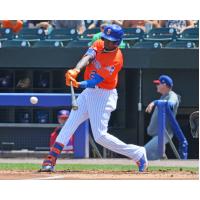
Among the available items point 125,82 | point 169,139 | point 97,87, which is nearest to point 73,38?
point 125,82

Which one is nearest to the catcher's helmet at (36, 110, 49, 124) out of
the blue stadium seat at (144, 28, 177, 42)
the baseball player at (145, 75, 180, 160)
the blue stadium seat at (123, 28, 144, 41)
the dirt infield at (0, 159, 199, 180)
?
the blue stadium seat at (123, 28, 144, 41)

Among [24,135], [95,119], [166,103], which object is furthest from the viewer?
[24,135]

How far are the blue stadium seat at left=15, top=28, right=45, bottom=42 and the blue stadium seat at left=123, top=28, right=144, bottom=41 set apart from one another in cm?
153

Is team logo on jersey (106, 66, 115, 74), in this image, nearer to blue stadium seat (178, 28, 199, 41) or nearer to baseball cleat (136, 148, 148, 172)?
baseball cleat (136, 148, 148, 172)

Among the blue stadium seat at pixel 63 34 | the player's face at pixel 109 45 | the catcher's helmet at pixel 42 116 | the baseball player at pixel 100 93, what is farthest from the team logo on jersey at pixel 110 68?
the blue stadium seat at pixel 63 34

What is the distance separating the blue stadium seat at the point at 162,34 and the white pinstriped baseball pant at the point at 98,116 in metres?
4.80

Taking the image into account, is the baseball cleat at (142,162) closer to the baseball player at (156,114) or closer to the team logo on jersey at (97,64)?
the team logo on jersey at (97,64)

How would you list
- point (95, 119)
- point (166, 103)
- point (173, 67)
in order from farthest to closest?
point (173, 67)
point (166, 103)
point (95, 119)

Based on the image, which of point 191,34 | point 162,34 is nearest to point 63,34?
point 162,34

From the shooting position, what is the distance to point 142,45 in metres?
13.3

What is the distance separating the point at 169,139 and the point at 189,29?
2369 millimetres

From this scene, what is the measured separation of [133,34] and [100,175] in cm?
542

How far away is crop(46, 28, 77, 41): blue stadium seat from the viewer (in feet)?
44.7

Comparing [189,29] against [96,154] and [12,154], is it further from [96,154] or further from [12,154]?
[12,154]
